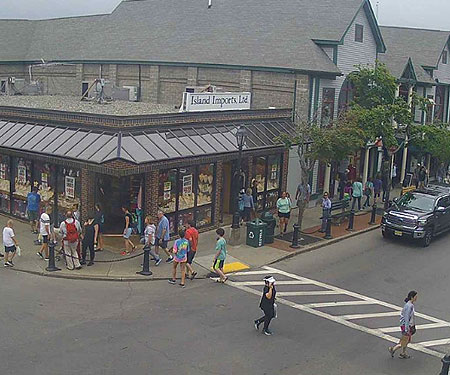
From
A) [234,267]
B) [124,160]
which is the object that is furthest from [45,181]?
[234,267]

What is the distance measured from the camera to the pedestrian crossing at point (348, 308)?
14.6 m

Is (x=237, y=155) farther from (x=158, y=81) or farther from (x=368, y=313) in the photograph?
(x=158, y=81)

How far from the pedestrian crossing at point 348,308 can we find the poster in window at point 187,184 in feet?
15.8

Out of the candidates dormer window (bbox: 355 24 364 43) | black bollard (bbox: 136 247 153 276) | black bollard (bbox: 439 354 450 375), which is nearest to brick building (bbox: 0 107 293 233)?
black bollard (bbox: 136 247 153 276)

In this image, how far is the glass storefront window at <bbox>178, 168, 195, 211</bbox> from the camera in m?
22.6

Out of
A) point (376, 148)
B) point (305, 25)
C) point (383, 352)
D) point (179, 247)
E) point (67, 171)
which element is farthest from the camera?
point (376, 148)

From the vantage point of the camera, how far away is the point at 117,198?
73.0 ft

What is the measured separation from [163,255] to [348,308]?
6.65 meters

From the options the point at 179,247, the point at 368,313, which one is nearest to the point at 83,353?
the point at 179,247

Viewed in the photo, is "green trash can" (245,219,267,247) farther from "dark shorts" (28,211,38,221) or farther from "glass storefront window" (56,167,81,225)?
"dark shorts" (28,211,38,221)

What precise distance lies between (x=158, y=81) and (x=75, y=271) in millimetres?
20926

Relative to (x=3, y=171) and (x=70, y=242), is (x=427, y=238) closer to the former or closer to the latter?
(x=70, y=242)

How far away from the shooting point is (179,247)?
17.3 m

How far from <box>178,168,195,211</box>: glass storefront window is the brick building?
4 cm
